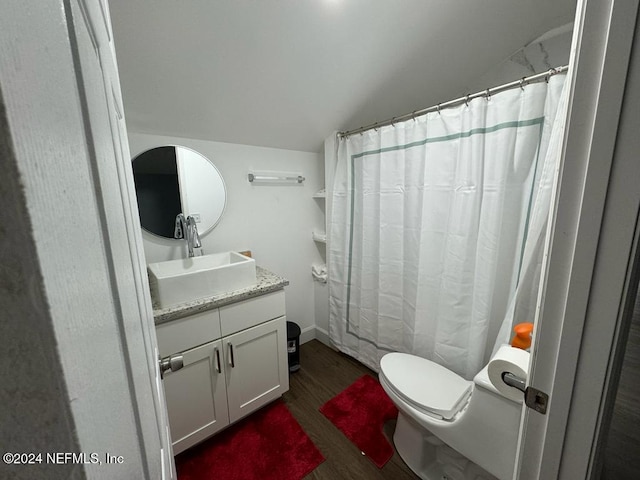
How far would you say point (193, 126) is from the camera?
1384 mm

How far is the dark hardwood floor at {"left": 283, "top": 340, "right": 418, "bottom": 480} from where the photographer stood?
1.17 metres

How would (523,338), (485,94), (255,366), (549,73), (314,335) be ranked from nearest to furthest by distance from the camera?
(523,338), (549,73), (485,94), (255,366), (314,335)

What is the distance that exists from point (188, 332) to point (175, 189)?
32.4 inches

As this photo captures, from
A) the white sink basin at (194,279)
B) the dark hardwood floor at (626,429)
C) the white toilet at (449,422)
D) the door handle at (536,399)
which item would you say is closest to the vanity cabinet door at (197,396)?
the white sink basin at (194,279)

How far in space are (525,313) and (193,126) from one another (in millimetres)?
1844

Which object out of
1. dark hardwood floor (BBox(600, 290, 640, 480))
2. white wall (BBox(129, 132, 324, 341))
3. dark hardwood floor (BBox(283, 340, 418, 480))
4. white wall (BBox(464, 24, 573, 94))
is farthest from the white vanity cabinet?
white wall (BBox(464, 24, 573, 94))

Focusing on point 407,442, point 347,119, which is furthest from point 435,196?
point 407,442

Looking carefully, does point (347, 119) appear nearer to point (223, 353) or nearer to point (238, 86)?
→ point (238, 86)

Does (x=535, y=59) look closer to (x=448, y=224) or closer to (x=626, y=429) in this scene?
(x=448, y=224)

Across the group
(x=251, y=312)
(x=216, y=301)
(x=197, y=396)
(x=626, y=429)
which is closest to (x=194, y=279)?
(x=216, y=301)

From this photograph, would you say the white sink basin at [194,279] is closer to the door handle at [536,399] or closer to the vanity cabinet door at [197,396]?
the vanity cabinet door at [197,396]

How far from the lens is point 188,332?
115 centimetres

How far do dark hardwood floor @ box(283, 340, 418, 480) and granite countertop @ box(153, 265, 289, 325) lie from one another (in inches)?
29.6

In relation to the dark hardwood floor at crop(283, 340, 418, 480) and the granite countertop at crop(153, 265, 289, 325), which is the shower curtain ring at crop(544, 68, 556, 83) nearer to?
the granite countertop at crop(153, 265, 289, 325)
